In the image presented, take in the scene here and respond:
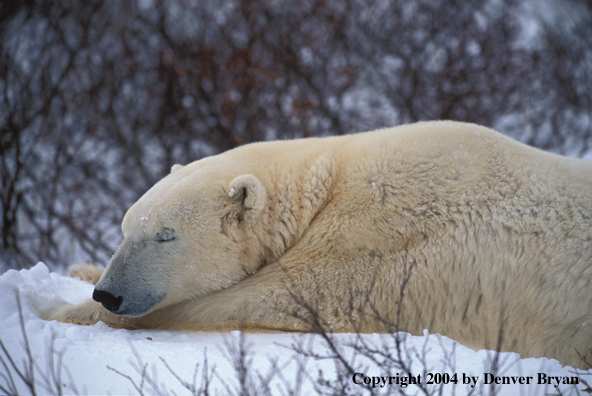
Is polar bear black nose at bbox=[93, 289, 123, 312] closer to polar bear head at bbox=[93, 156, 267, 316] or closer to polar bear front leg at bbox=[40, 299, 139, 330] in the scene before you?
polar bear head at bbox=[93, 156, 267, 316]

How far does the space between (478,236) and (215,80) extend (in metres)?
6.26

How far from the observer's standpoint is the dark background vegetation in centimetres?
764

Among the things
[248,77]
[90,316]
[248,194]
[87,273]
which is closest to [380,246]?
[248,194]

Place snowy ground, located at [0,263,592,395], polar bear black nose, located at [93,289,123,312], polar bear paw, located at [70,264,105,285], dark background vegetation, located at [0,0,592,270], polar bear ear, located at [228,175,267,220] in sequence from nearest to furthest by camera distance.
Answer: snowy ground, located at [0,263,592,395] → polar bear black nose, located at [93,289,123,312] → polar bear ear, located at [228,175,267,220] → polar bear paw, located at [70,264,105,285] → dark background vegetation, located at [0,0,592,270]

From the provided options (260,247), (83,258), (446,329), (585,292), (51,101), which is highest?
(51,101)

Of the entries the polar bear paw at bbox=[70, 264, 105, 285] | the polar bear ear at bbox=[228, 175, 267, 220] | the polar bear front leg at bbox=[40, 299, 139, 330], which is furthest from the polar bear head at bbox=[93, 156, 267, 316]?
the polar bear paw at bbox=[70, 264, 105, 285]

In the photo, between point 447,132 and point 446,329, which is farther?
point 447,132

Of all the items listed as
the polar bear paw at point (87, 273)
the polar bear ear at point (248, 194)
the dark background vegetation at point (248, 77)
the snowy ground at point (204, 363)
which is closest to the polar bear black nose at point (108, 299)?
the snowy ground at point (204, 363)

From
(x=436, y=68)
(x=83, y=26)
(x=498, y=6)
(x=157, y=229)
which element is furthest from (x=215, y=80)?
(x=157, y=229)

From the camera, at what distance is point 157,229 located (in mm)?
2561

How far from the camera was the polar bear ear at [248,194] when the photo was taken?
8.40 ft

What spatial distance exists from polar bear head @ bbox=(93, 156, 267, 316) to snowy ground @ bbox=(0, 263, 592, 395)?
→ 23cm

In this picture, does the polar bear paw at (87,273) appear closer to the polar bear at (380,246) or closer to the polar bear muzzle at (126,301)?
the polar bear at (380,246)

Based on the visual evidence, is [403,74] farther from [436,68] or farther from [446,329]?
[446,329]
